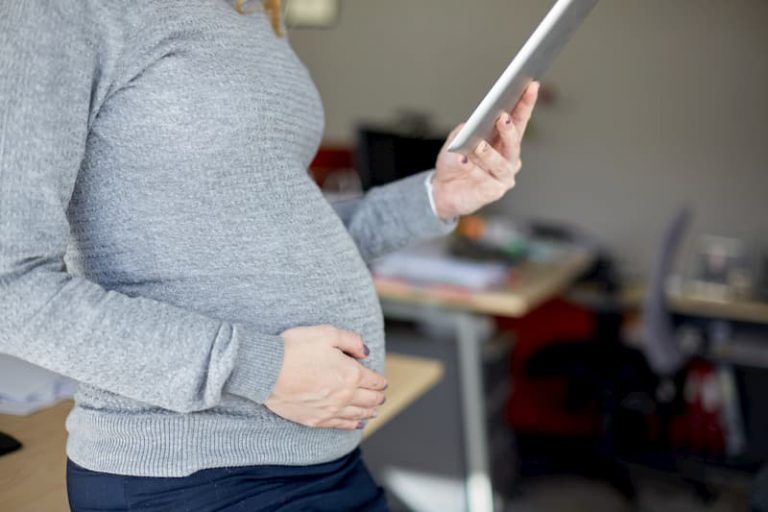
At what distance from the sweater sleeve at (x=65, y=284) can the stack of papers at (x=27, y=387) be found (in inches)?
15.5

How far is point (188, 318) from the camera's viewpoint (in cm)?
79

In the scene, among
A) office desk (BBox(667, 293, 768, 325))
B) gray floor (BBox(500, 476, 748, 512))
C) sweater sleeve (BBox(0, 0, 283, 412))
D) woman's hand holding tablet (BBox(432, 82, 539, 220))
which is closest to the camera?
sweater sleeve (BBox(0, 0, 283, 412))

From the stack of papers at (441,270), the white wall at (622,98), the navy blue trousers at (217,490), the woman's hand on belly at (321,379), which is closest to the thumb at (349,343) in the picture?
the woman's hand on belly at (321,379)

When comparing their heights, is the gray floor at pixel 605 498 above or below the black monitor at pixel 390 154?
below

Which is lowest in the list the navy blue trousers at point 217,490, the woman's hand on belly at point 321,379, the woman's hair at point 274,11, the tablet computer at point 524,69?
the navy blue trousers at point 217,490

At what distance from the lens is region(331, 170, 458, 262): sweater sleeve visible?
3.85ft

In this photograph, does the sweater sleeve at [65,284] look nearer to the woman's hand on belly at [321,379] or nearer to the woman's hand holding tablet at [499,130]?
the woman's hand on belly at [321,379]

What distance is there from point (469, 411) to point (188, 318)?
1.90 m

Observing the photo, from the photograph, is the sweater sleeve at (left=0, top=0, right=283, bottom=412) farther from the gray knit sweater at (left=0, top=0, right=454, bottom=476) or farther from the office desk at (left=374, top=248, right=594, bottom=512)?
the office desk at (left=374, top=248, right=594, bottom=512)

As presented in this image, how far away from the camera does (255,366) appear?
81 centimetres

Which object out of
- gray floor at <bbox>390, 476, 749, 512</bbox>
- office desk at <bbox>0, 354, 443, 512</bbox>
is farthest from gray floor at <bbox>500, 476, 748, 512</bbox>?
office desk at <bbox>0, 354, 443, 512</bbox>

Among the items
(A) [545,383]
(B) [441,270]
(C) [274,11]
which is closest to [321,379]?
(C) [274,11]

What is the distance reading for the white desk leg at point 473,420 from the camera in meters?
2.56

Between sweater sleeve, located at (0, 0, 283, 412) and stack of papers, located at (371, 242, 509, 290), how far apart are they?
1.98m
